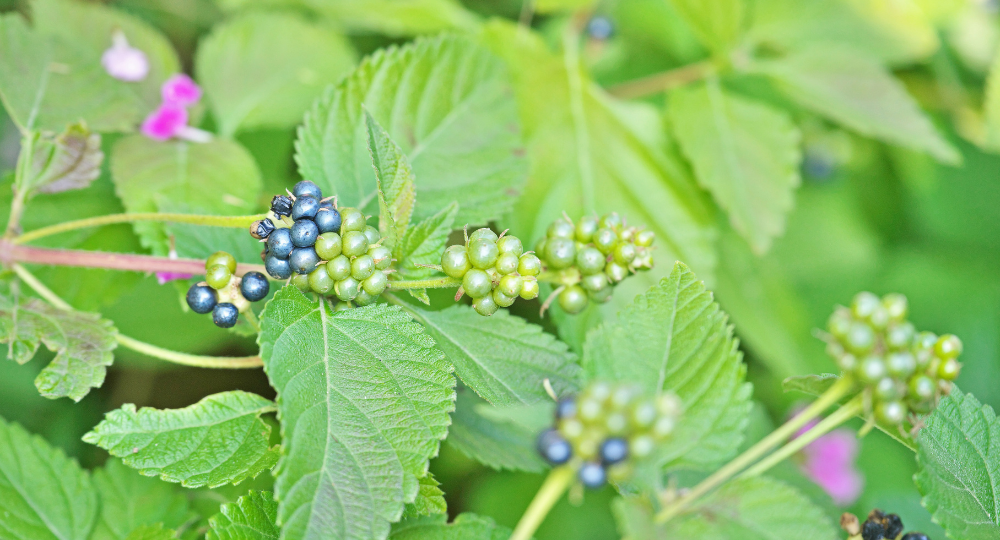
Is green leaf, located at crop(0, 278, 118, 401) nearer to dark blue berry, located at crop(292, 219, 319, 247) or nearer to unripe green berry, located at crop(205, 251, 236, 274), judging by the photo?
unripe green berry, located at crop(205, 251, 236, 274)

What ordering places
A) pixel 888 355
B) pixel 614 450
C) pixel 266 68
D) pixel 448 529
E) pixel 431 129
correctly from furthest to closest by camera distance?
pixel 266 68 → pixel 431 129 → pixel 448 529 → pixel 888 355 → pixel 614 450

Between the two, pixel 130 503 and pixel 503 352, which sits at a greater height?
pixel 503 352

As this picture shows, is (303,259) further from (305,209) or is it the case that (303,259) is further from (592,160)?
(592,160)

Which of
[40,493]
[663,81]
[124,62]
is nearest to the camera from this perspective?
[40,493]

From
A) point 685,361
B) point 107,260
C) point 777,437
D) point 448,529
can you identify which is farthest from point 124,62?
point 777,437

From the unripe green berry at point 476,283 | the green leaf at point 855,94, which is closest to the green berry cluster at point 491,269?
the unripe green berry at point 476,283

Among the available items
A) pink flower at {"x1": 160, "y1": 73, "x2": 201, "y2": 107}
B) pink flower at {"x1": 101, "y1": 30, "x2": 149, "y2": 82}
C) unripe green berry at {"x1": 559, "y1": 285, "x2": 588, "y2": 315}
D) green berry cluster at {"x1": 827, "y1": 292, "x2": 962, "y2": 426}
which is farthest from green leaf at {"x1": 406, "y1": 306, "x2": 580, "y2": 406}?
pink flower at {"x1": 101, "y1": 30, "x2": 149, "y2": 82}

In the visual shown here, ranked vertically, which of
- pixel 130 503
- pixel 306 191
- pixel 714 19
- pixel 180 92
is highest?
pixel 714 19
